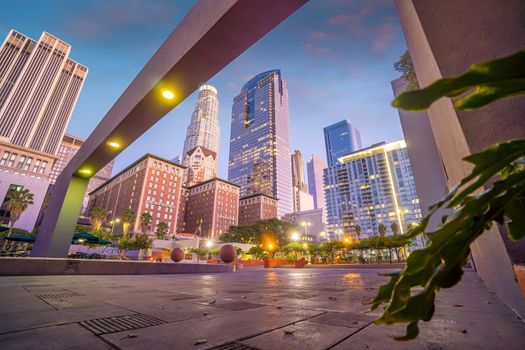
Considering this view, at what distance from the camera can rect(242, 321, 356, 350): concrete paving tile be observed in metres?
1.46

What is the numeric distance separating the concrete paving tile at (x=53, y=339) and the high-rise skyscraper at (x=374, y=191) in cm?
9940

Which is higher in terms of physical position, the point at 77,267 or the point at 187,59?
the point at 187,59

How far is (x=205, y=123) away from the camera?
16662cm

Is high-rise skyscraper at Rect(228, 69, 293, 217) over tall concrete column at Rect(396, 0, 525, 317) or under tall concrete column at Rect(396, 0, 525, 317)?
over

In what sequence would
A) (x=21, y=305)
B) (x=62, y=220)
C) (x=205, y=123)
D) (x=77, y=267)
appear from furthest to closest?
(x=205, y=123)
(x=62, y=220)
(x=77, y=267)
(x=21, y=305)

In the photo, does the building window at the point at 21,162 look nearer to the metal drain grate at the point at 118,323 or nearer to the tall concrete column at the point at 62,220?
the tall concrete column at the point at 62,220

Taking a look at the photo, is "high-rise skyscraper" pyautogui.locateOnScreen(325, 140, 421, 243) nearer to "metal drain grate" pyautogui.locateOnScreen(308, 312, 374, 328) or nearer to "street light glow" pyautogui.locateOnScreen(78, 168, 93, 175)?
"street light glow" pyautogui.locateOnScreen(78, 168, 93, 175)

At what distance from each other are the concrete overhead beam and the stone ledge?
3882 millimetres

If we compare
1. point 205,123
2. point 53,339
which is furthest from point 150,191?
point 205,123

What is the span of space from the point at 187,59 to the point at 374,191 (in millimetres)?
115977

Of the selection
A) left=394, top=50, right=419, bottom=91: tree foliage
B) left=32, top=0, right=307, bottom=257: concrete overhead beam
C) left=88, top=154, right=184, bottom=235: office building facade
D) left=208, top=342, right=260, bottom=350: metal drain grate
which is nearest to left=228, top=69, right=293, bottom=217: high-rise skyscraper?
left=88, top=154, right=184, bottom=235: office building facade

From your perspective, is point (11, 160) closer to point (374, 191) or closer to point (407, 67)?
point (407, 67)

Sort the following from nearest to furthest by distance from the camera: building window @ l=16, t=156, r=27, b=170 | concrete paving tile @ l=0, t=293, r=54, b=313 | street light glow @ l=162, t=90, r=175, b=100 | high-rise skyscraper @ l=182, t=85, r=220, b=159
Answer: concrete paving tile @ l=0, t=293, r=54, b=313 → street light glow @ l=162, t=90, r=175, b=100 → building window @ l=16, t=156, r=27, b=170 → high-rise skyscraper @ l=182, t=85, r=220, b=159

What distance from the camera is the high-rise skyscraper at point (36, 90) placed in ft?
317
